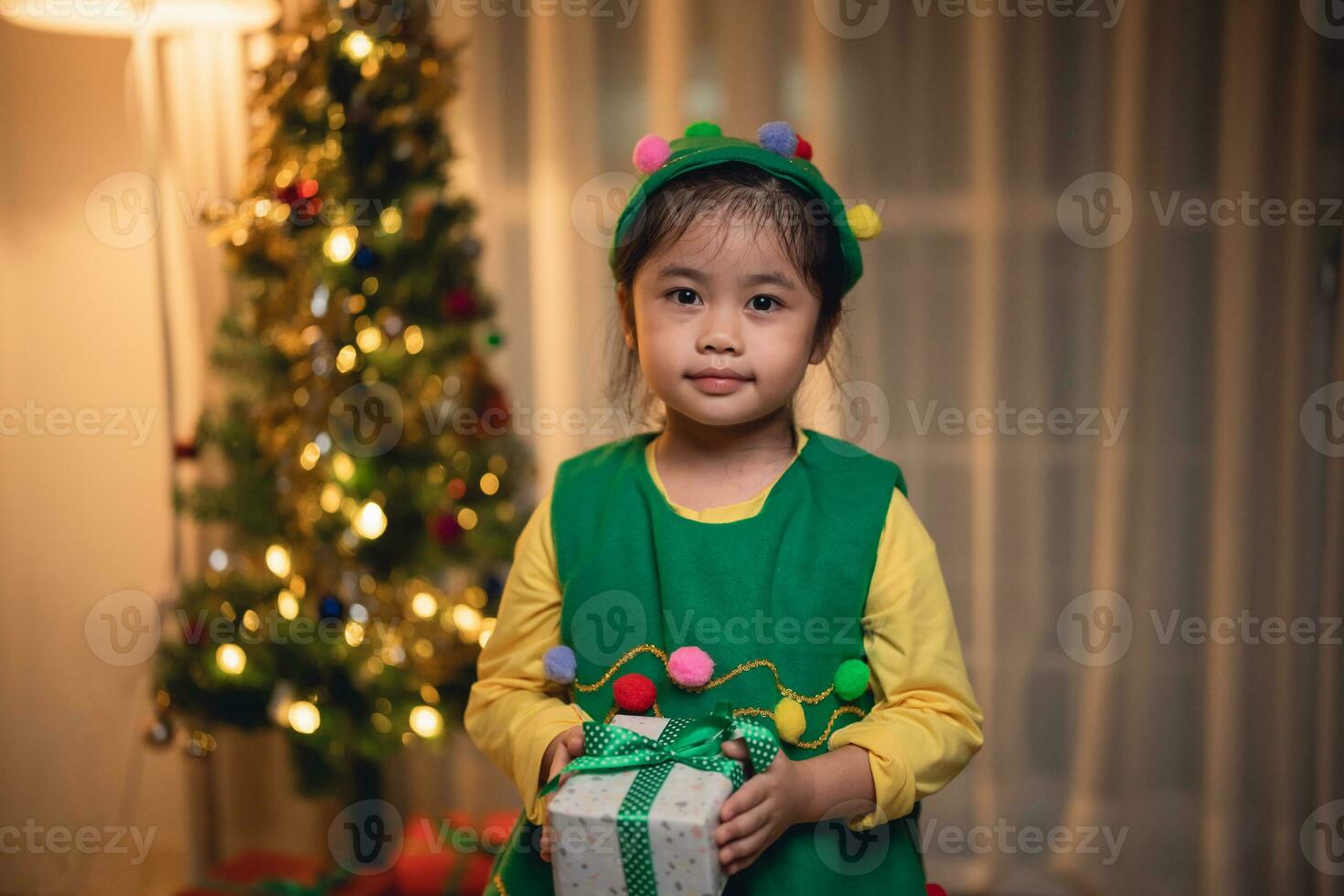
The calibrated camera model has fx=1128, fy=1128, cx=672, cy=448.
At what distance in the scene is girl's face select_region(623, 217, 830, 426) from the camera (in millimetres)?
1278

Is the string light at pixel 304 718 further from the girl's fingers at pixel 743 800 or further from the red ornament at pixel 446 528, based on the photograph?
the girl's fingers at pixel 743 800

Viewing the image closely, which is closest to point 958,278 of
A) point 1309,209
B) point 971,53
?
point 971,53

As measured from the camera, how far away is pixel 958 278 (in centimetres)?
279

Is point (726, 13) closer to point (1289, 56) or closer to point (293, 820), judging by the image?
point (1289, 56)

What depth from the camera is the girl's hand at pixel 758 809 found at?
3.62 feet

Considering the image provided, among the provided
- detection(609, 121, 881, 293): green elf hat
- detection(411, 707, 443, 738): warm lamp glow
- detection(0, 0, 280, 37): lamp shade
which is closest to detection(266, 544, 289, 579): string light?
detection(411, 707, 443, 738): warm lamp glow

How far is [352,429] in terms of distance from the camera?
240cm

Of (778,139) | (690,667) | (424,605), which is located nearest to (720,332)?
(778,139)

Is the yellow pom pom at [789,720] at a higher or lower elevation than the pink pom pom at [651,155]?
lower

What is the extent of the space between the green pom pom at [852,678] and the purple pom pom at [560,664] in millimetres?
313

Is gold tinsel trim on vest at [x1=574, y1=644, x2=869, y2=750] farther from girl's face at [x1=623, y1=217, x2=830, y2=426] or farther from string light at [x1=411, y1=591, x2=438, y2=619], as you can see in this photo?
string light at [x1=411, y1=591, x2=438, y2=619]

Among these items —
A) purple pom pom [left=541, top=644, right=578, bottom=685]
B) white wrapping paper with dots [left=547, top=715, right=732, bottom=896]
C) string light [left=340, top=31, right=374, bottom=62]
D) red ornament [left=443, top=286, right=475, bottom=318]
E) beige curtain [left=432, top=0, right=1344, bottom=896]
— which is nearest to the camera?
white wrapping paper with dots [left=547, top=715, right=732, bottom=896]

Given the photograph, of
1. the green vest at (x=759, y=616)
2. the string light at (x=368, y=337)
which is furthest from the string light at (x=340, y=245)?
the green vest at (x=759, y=616)

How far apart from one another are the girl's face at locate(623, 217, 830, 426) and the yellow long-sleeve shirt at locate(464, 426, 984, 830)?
157 millimetres
